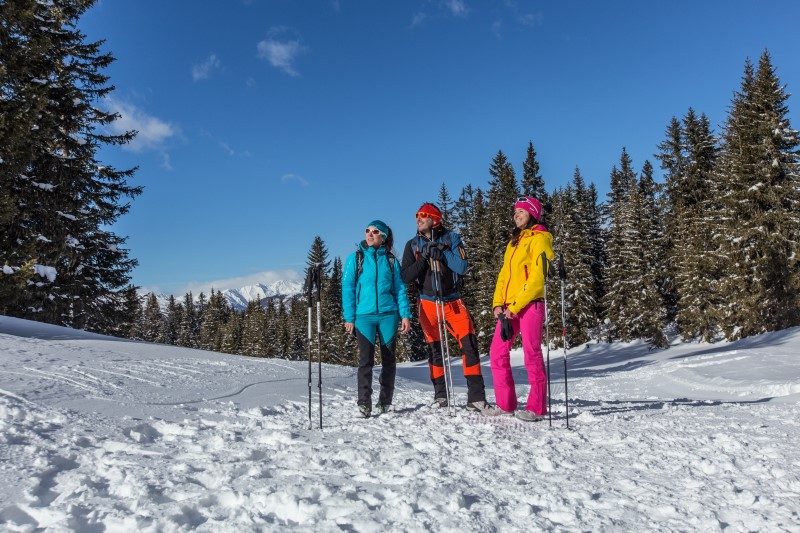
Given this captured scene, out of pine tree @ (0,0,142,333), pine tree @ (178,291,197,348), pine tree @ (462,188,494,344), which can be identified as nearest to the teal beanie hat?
pine tree @ (0,0,142,333)

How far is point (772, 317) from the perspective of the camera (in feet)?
91.4

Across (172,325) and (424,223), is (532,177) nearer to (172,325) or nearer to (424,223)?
(424,223)

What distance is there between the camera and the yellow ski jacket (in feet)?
19.5

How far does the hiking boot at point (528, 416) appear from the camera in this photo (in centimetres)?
589

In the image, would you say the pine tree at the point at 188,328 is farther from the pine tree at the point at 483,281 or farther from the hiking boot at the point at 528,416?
the hiking boot at the point at 528,416

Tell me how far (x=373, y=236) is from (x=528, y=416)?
2.89 m

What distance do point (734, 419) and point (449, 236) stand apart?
414 cm

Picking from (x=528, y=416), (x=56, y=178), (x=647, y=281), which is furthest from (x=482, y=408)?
(x=647, y=281)

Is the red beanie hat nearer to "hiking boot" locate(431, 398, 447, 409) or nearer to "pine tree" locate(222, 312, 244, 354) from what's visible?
"hiking boot" locate(431, 398, 447, 409)

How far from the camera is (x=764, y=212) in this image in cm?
2780

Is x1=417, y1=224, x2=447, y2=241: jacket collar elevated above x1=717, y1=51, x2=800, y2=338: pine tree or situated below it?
below

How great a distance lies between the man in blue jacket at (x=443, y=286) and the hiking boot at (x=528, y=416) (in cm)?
41

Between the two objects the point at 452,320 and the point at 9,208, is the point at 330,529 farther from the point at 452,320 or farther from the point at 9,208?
the point at 9,208

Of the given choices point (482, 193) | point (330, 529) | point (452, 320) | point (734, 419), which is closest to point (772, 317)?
point (734, 419)
